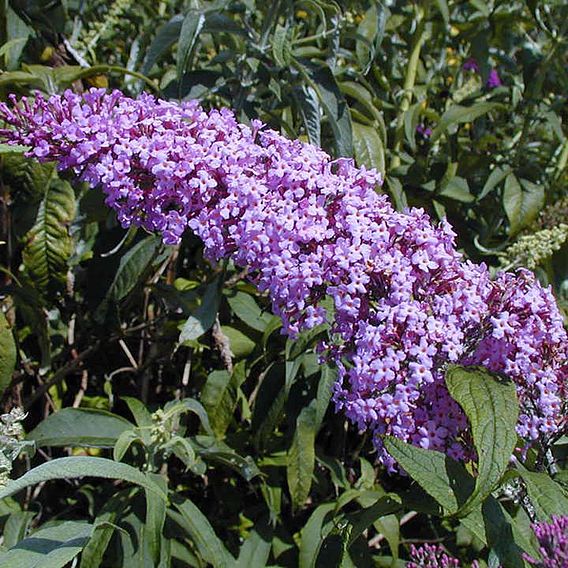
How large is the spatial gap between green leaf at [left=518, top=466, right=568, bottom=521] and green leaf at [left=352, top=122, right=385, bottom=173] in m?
1.03

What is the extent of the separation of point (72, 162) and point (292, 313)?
1.80 ft

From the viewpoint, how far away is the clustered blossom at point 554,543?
1.15m

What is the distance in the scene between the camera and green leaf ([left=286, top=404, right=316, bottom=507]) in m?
2.12

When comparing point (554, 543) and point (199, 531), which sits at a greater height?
point (554, 543)

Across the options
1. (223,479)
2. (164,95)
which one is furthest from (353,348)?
(223,479)

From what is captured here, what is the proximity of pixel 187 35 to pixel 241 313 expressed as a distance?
0.78 m

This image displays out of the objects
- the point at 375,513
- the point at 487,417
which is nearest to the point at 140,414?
the point at 375,513

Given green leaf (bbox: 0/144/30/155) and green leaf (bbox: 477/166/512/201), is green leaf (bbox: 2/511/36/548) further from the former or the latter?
green leaf (bbox: 477/166/512/201)

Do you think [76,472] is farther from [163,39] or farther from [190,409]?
[163,39]

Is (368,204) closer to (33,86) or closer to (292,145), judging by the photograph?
(292,145)

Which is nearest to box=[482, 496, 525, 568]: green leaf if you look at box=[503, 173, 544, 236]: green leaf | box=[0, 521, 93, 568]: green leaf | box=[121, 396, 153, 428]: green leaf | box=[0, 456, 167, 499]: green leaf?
box=[0, 456, 167, 499]: green leaf

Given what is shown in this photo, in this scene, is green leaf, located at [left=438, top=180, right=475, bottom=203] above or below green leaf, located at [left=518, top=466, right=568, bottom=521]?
below

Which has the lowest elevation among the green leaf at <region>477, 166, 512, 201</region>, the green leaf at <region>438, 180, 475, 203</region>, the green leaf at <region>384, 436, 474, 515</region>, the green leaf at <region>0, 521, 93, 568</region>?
the green leaf at <region>0, 521, 93, 568</region>

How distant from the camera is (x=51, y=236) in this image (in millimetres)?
2150
